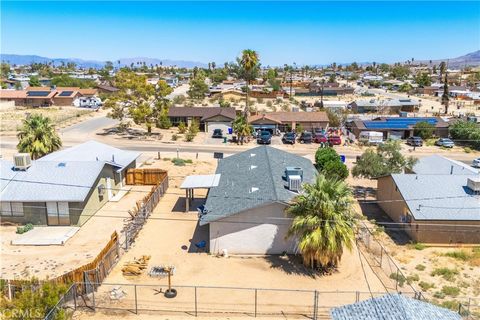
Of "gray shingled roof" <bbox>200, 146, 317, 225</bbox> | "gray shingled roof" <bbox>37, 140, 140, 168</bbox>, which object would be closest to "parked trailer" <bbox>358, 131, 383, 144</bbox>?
"gray shingled roof" <bbox>200, 146, 317, 225</bbox>

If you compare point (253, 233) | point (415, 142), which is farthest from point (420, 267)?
point (415, 142)

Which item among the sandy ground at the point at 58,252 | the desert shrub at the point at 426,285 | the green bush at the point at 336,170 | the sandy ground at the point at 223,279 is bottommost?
the desert shrub at the point at 426,285

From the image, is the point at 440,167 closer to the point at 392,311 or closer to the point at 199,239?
the point at 199,239

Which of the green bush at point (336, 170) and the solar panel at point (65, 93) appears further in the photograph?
the solar panel at point (65, 93)

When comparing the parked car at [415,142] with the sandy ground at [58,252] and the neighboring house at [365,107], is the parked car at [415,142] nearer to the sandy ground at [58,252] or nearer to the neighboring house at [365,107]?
the neighboring house at [365,107]

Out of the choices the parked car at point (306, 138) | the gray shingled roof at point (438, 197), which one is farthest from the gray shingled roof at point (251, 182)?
the parked car at point (306, 138)

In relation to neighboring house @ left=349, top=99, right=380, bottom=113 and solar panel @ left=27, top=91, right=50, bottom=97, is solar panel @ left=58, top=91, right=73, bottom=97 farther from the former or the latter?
neighboring house @ left=349, top=99, right=380, bottom=113
